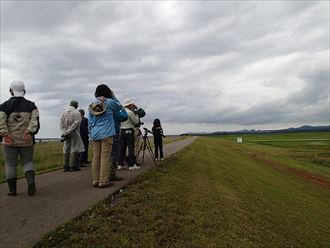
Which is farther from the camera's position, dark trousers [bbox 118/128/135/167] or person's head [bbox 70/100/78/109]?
person's head [bbox 70/100/78/109]

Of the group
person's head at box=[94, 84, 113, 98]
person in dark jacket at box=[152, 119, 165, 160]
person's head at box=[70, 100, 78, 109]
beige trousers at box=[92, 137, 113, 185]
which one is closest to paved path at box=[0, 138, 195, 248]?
beige trousers at box=[92, 137, 113, 185]

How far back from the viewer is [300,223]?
10945mm

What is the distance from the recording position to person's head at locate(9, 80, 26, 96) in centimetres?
793

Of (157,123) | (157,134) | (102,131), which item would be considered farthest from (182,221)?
(157,123)

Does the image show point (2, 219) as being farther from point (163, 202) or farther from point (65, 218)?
point (163, 202)

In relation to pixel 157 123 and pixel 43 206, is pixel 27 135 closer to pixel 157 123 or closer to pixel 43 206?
pixel 43 206

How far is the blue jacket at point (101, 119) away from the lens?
8508 millimetres

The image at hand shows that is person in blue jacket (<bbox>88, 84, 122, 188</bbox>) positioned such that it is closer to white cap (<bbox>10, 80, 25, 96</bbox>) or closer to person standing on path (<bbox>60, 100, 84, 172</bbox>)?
white cap (<bbox>10, 80, 25, 96</bbox>)

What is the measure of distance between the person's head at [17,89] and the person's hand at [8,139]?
961 mm

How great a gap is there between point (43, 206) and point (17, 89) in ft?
9.14

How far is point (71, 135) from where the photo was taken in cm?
1201

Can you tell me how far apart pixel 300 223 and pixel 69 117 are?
825 centimetres

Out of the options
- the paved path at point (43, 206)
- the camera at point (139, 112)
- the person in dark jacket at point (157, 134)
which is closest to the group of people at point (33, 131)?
the paved path at point (43, 206)

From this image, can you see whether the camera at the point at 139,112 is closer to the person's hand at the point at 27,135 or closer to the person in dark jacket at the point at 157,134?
the person in dark jacket at the point at 157,134
